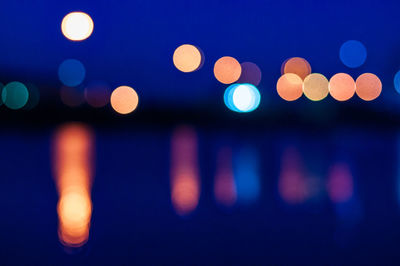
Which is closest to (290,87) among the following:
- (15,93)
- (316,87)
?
(316,87)

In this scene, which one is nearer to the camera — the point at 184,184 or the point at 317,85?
the point at 184,184

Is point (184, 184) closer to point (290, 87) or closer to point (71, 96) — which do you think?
point (71, 96)

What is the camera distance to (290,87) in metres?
36.3

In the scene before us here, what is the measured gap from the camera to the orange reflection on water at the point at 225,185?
4.04 meters

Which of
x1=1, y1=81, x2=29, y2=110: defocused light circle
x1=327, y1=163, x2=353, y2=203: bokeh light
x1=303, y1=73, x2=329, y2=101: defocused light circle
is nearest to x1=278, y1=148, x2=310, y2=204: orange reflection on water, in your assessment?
x1=327, y1=163, x2=353, y2=203: bokeh light

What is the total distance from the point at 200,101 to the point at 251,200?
2512cm

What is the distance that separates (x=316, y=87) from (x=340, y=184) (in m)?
32.7

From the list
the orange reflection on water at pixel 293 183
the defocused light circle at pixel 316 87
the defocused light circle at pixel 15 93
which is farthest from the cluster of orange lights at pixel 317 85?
the orange reflection on water at pixel 293 183

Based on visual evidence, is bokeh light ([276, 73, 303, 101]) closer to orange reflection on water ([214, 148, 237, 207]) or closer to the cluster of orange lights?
the cluster of orange lights

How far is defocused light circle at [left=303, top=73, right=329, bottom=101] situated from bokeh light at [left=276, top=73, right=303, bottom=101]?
1.32ft

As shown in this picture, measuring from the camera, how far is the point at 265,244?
2742 mm

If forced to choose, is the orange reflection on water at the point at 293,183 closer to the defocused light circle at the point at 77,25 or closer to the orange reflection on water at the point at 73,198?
the orange reflection on water at the point at 73,198

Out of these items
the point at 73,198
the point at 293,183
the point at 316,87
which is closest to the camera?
the point at 73,198

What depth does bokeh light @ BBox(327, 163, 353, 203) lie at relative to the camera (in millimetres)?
4169
